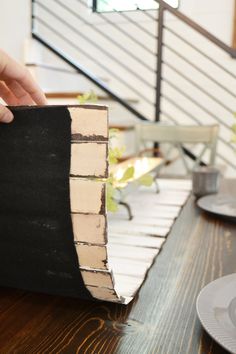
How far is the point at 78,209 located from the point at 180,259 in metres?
0.27

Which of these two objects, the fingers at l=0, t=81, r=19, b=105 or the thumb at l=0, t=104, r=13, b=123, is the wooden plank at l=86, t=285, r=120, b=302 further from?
the fingers at l=0, t=81, r=19, b=105

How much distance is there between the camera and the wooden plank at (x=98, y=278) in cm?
37

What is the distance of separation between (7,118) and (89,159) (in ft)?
0.30

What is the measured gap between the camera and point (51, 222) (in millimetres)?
378

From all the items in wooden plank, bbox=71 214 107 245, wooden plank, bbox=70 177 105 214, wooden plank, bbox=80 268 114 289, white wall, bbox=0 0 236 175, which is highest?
white wall, bbox=0 0 236 175

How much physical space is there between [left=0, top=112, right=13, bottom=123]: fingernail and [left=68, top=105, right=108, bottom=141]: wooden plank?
63 millimetres

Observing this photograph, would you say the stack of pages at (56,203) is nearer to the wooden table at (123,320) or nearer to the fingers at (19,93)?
the wooden table at (123,320)

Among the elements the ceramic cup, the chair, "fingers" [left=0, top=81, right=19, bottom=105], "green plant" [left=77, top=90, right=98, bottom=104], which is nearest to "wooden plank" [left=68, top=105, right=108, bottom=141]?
"fingers" [left=0, top=81, right=19, bottom=105]

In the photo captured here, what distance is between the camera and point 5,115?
0.36m

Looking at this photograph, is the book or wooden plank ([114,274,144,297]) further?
wooden plank ([114,274,144,297])

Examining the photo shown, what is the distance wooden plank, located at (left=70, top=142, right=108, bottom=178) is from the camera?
1.14ft

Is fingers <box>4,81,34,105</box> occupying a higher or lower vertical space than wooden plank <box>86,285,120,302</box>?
higher

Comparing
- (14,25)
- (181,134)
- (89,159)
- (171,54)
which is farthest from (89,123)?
(171,54)

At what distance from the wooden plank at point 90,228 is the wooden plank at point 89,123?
76 mm
